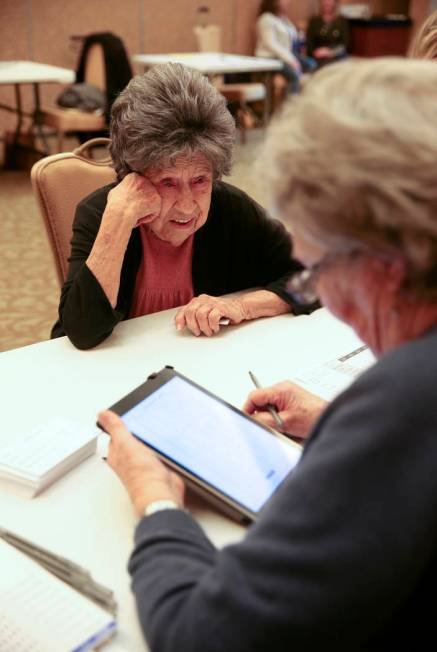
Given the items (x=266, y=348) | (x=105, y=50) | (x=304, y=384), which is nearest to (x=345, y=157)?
(x=304, y=384)

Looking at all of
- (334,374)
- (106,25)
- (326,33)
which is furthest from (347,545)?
(326,33)

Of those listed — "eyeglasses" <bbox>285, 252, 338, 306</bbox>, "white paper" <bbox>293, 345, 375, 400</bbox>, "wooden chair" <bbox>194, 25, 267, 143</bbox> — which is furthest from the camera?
"wooden chair" <bbox>194, 25, 267, 143</bbox>

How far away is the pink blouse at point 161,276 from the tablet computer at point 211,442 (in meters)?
0.66

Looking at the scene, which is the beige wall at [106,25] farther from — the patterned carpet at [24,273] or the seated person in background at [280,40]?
the patterned carpet at [24,273]

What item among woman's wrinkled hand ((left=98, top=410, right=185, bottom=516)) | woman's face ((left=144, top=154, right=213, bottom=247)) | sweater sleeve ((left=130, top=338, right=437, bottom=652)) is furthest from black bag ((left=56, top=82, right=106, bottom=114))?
sweater sleeve ((left=130, top=338, right=437, bottom=652))

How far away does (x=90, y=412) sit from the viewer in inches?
52.3

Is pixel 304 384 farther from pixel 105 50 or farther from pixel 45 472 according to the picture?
pixel 105 50

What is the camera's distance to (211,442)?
112cm

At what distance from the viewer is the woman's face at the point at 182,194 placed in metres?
1.69

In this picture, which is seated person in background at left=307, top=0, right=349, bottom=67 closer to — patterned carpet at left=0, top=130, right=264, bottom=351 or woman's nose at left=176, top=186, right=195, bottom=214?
patterned carpet at left=0, top=130, right=264, bottom=351

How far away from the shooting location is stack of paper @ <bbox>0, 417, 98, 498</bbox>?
1.10 m

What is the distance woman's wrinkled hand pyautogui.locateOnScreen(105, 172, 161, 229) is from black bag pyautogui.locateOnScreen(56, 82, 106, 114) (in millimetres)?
4326

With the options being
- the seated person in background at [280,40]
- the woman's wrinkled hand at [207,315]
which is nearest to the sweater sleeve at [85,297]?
the woman's wrinkled hand at [207,315]

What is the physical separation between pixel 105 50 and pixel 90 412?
5044 millimetres
